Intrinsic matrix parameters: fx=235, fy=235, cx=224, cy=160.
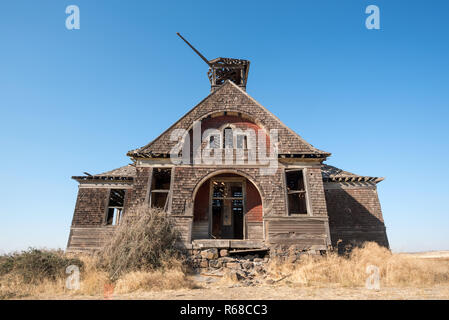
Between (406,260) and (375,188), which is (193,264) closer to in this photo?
(406,260)

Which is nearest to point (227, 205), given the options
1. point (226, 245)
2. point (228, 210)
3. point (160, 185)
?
point (228, 210)

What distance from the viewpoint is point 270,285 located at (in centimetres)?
800

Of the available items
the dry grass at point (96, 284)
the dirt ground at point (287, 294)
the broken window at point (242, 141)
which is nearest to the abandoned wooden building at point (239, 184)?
the broken window at point (242, 141)

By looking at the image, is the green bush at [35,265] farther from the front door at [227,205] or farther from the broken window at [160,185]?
the front door at [227,205]

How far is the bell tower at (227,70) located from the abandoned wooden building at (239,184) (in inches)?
186

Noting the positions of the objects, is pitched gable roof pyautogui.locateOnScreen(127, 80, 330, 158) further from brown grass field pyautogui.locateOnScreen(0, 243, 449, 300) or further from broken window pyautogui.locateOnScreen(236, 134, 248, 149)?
brown grass field pyautogui.locateOnScreen(0, 243, 449, 300)

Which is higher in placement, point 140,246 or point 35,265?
point 140,246

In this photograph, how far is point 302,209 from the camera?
14.8 m

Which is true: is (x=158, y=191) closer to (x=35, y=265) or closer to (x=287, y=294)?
(x=35, y=265)

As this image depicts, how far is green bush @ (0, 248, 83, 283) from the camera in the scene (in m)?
8.30

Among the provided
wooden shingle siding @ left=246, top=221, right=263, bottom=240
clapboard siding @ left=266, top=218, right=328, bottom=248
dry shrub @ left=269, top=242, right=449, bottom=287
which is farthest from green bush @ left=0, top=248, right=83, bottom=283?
clapboard siding @ left=266, top=218, right=328, bottom=248

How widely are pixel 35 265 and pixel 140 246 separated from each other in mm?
3712
